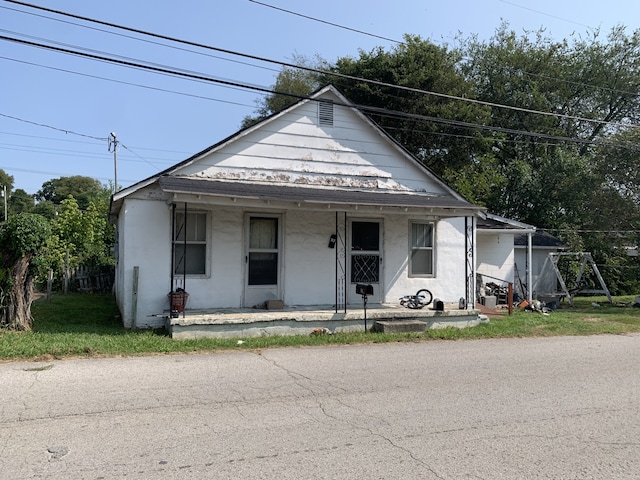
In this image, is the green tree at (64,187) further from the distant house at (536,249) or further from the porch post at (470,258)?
the porch post at (470,258)

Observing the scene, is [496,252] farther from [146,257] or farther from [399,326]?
[146,257]

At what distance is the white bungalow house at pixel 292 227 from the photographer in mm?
10609

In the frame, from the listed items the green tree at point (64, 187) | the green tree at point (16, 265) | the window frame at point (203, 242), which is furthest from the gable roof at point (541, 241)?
the green tree at point (64, 187)

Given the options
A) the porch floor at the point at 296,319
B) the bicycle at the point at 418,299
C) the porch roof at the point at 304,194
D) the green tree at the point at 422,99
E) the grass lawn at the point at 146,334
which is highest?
the green tree at the point at 422,99

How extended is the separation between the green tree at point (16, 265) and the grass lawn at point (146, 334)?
1.46ft

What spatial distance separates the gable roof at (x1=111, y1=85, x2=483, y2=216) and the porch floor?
2.43 m

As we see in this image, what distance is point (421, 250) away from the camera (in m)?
13.4

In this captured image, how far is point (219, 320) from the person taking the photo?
970 centimetres

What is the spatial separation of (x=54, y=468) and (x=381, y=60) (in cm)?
2498

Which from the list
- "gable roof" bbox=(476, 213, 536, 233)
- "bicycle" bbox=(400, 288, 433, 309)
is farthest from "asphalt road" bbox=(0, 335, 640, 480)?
"gable roof" bbox=(476, 213, 536, 233)

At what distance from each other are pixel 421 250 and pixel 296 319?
462cm

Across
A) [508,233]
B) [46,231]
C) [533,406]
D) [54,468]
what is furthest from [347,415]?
[508,233]

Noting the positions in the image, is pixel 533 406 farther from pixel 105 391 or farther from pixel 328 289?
pixel 328 289

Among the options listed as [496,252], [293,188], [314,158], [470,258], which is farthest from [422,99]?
[293,188]
